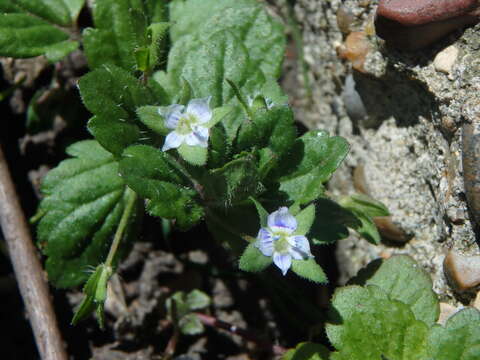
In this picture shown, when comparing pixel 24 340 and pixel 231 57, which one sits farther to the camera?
pixel 24 340

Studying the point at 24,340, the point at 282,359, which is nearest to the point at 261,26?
the point at 282,359

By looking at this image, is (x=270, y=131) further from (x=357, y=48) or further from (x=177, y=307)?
(x=177, y=307)

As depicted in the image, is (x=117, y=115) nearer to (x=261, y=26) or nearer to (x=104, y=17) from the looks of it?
(x=104, y=17)

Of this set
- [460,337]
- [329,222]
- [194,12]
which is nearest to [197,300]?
[329,222]

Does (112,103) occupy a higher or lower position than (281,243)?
higher

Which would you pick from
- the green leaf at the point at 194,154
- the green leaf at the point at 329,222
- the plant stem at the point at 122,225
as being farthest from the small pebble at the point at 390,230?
the plant stem at the point at 122,225

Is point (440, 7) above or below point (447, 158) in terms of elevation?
above
